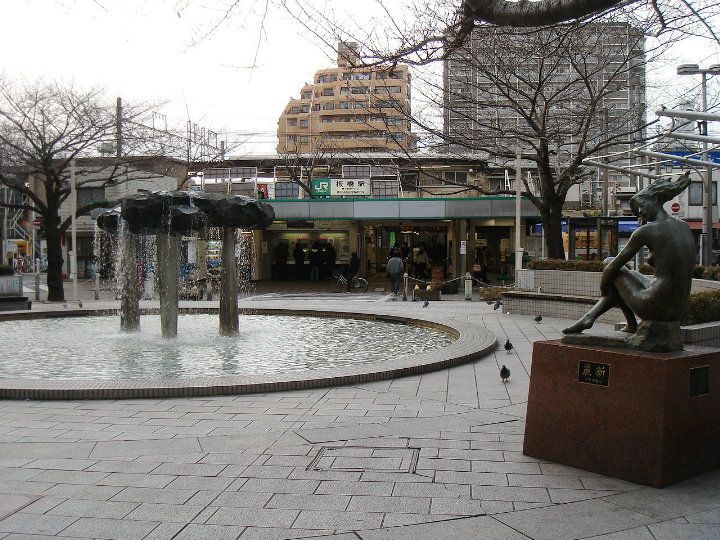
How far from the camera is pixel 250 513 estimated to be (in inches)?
172

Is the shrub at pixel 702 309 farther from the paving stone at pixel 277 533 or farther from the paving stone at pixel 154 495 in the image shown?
the paving stone at pixel 154 495

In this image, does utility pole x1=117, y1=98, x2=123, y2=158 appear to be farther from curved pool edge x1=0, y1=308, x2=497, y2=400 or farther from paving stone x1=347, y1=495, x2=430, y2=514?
paving stone x1=347, y1=495, x2=430, y2=514

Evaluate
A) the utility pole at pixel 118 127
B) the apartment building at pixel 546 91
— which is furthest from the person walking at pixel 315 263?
the utility pole at pixel 118 127

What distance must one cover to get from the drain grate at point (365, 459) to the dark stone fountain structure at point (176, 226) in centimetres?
803

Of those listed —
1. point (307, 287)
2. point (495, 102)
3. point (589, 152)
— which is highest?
point (495, 102)

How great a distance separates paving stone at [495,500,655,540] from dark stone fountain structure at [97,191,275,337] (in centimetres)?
970

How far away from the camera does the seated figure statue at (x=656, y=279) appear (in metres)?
5.13

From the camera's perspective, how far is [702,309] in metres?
8.93

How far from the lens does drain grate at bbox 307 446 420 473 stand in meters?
5.21

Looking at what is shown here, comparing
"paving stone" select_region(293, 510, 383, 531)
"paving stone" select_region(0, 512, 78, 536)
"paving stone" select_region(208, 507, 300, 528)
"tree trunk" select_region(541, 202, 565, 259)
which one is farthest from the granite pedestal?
"tree trunk" select_region(541, 202, 565, 259)

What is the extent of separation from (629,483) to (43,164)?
2364 cm

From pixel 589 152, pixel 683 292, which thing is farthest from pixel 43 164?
pixel 683 292

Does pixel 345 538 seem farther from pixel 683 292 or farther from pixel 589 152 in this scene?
pixel 589 152

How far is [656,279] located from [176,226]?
9533 millimetres
